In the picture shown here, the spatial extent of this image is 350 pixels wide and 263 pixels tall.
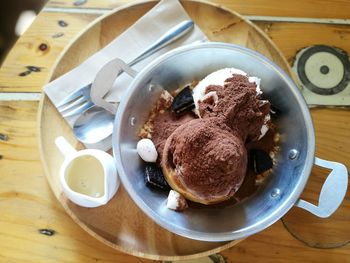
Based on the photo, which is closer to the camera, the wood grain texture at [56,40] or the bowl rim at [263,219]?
the bowl rim at [263,219]

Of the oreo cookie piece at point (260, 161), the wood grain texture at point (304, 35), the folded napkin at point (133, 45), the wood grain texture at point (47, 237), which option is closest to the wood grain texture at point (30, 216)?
the wood grain texture at point (47, 237)

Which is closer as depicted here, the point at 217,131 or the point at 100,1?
the point at 217,131

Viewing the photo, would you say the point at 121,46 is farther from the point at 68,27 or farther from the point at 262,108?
the point at 262,108

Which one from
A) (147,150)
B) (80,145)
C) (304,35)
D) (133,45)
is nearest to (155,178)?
(147,150)

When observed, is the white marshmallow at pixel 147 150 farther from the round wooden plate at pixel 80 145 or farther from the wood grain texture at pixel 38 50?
the wood grain texture at pixel 38 50

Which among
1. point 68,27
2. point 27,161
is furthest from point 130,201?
point 68,27

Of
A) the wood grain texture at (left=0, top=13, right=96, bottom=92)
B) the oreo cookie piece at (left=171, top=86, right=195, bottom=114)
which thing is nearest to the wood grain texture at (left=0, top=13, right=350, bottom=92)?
the wood grain texture at (left=0, top=13, right=96, bottom=92)
